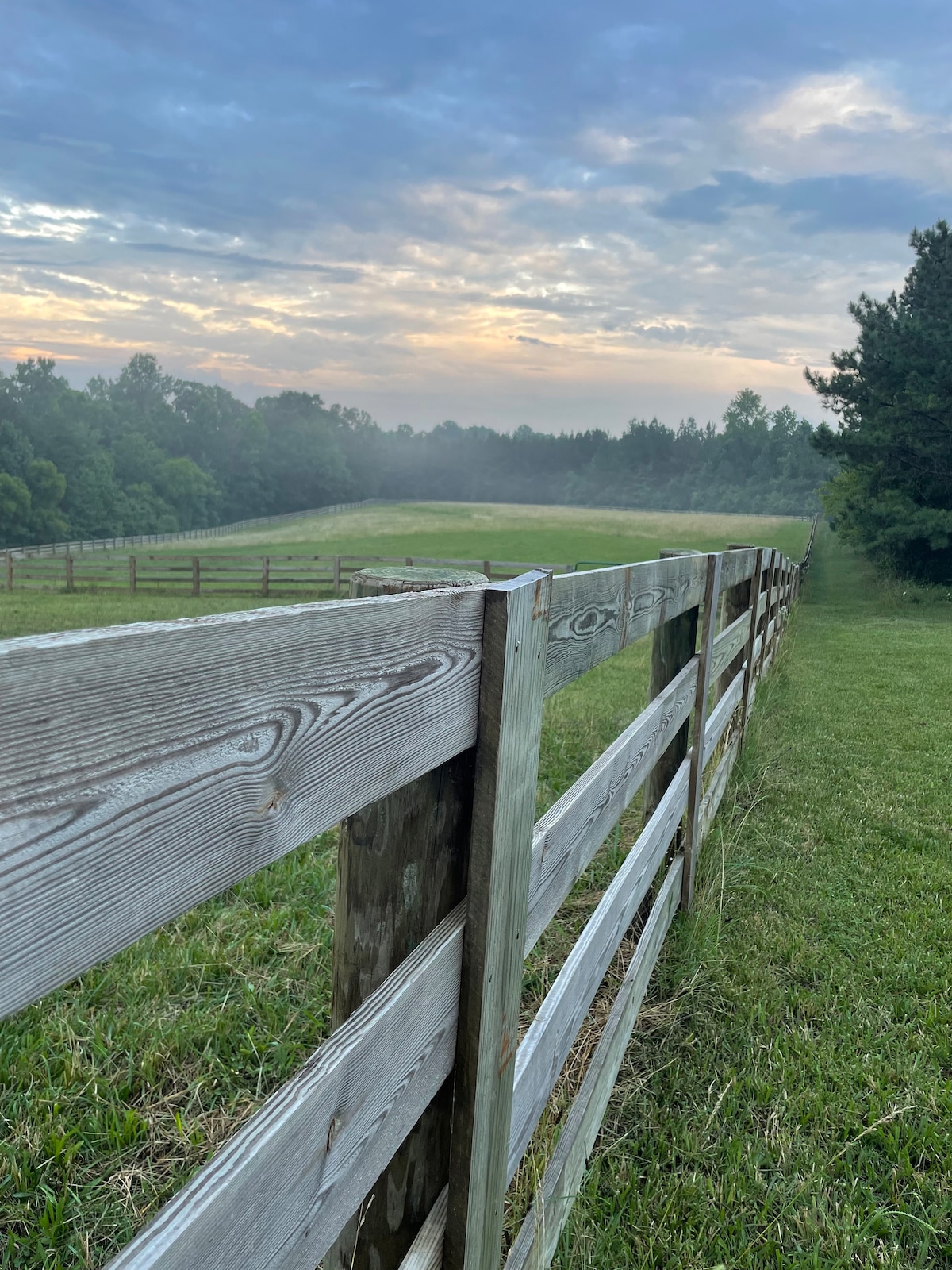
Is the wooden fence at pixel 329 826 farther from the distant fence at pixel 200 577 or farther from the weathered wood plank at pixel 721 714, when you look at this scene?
the distant fence at pixel 200 577

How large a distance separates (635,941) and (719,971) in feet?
1.07

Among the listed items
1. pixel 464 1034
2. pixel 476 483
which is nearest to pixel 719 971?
pixel 464 1034

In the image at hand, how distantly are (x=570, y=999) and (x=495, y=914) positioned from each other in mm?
709

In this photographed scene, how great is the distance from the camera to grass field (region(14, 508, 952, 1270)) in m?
2.06

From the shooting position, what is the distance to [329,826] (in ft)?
2.79

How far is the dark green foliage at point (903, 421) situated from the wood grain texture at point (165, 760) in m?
24.0

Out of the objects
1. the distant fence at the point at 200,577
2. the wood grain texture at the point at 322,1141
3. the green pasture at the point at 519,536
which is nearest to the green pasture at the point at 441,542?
the green pasture at the point at 519,536

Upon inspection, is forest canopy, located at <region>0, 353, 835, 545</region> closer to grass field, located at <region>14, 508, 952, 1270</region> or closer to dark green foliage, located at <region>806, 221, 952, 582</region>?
dark green foliage, located at <region>806, 221, 952, 582</region>

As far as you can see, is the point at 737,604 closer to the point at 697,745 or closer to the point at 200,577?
the point at 697,745

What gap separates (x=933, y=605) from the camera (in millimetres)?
20703

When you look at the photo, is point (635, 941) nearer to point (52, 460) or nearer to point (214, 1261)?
point (214, 1261)

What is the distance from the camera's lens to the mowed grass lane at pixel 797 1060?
209 cm

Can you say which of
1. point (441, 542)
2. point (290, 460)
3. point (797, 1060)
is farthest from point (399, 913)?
point (290, 460)

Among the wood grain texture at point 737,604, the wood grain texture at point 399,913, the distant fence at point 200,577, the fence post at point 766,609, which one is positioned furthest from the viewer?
the distant fence at point 200,577
